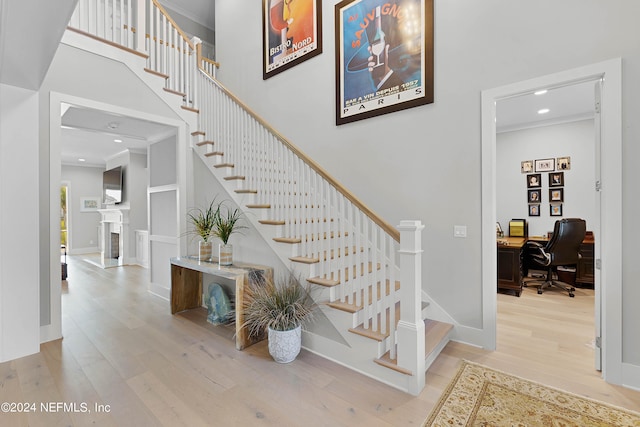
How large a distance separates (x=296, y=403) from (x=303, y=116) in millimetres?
3391

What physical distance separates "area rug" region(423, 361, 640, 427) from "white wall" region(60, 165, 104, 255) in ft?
34.4

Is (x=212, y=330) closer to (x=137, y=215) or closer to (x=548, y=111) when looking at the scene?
(x=137, y=215)

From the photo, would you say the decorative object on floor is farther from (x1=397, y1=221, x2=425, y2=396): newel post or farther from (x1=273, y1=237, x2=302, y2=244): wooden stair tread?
(x1=397, y1=221, x2=425, y2=396): newel post

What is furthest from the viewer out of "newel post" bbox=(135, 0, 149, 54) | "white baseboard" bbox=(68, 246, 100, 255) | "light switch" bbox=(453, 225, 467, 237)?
"white baseboard" bbox=(68, 246, 100, 255)

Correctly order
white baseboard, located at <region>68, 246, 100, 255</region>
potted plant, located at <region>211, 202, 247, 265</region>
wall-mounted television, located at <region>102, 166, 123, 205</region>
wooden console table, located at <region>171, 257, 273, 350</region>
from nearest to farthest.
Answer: wooden console table, located at <region>171, 257, 273, 350</region> → potted plant, located at <region>211, 202, 247, 265</region> → wall-mounted television, located at <region>102, 166, 123, 205</region> → white baseboard, located at <region>68, 246, 100, 255</region>

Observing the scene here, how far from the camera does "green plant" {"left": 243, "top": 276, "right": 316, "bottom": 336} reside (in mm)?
2426

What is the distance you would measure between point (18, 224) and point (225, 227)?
1717 mm

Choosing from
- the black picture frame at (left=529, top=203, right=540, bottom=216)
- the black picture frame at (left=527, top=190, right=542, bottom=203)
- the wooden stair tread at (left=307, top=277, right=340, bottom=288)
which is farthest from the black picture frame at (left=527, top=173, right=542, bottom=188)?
the wooden stair tread at (left=307, top=277, right=340, bottom=288)

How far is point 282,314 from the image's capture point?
7.91 feet

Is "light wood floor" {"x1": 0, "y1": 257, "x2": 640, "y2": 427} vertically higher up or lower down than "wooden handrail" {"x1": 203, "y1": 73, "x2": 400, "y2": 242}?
lower down

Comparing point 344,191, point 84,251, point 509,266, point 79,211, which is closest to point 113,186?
point 79,211

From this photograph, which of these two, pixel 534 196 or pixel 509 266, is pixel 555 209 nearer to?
pixel 534 196

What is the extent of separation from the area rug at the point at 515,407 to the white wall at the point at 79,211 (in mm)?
10475

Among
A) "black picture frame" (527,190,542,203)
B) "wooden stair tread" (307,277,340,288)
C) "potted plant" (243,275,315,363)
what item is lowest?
Answer: "potted plant" (243,275,315,363)
